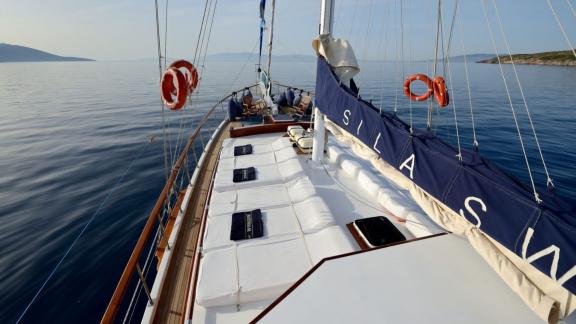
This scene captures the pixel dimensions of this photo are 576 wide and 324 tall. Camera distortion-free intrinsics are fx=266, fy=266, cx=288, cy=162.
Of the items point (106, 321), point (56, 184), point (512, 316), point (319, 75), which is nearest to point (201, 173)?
point (319, 75)

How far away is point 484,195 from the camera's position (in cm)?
262

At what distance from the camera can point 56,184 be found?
32.4 feet

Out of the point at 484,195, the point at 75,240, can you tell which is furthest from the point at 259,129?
the point at 484,195

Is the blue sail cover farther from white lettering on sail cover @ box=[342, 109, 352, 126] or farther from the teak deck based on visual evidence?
the teak deck

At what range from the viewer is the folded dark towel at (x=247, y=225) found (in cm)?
452

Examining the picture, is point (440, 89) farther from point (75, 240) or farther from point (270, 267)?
point (75, 240)

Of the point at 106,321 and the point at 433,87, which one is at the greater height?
the point at 433,87

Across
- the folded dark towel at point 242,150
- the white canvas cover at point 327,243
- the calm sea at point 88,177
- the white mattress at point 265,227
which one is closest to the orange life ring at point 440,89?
the calm sea at point 88,177

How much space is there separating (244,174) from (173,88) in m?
2.54

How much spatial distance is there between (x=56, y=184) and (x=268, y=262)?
403 inches

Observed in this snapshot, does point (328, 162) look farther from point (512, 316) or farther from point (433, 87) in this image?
point (512, 316)

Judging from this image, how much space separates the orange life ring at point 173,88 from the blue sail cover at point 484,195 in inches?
130

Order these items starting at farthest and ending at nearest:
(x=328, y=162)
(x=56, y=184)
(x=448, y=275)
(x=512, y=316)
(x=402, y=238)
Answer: (x=56, y=184)
(x=328, y=162)
(x=402, y=238)
(x=448, y=275)
(x=512, y=316)

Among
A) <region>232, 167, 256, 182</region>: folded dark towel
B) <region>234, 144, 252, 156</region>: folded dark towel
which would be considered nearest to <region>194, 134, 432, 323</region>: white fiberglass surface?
<region>232, 167, 256, 182</region>: folded dark towel
